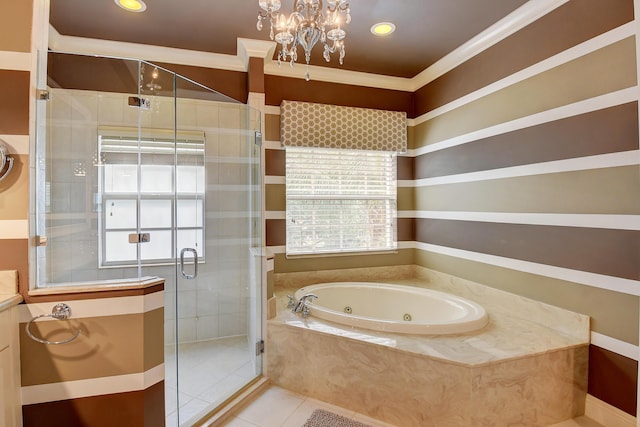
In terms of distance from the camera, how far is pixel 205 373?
229 cm

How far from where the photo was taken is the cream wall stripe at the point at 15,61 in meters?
1.34

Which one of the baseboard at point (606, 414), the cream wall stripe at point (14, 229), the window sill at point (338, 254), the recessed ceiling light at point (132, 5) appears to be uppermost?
the recessed ceiling light at point (132, 5)

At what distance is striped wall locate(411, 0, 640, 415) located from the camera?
163 centimetres

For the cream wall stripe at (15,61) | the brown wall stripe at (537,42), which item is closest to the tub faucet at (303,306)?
the cream wall stripe at (15,61)

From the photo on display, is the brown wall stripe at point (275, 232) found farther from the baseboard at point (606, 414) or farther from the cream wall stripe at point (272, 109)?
the baseboard at point (606, 414)

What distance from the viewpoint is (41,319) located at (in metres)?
1.38

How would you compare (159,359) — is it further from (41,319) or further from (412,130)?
(412,130)

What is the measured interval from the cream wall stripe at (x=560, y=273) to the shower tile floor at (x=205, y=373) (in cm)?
203

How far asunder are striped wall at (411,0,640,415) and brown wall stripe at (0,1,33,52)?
2883 millimetres

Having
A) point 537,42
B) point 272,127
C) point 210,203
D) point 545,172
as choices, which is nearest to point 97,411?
point 210,203

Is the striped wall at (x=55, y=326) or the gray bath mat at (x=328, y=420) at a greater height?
the striped wall at (x=55, y=326)

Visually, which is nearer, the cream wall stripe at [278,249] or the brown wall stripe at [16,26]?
the brown wall stripe at [16,26]

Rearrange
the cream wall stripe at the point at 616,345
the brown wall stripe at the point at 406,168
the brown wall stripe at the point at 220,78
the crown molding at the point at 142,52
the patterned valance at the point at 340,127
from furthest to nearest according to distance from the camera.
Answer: the brown wall stripe at the point at 406,168
the patterned valance at the point at 340,127
the brown wall stripe at the point at 220,78
the crown molding at the point at 142,52
the cream wall stripe at the point at 616,345

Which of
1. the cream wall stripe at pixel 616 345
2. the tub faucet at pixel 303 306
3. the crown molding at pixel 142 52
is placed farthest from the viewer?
the crown molding at pixel 142 52
